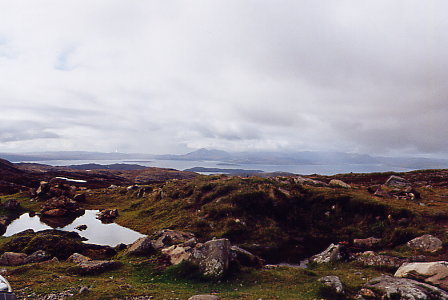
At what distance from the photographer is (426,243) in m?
25.4

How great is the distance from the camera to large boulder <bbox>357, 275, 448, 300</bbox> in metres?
14.2

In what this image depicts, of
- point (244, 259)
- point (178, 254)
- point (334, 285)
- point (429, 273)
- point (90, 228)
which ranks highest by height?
point (429, 273)

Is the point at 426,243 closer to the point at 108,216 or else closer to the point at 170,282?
the point at 170,282

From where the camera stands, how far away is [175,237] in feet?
104

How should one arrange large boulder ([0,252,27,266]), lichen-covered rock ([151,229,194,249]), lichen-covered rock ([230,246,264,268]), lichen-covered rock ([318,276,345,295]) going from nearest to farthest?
1. lichen-covered rock ([318,276,345,295])
2. lichen-covered rock ([230,246,264,268])
3. large boulder ([0,252,27,266])
4. lichen-covered rock ([151,229,194,249])

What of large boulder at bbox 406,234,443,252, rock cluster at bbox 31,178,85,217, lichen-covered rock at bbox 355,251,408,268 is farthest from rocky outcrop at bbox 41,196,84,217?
large boulder at bbox 406,234,443,252

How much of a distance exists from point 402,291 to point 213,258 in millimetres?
13989

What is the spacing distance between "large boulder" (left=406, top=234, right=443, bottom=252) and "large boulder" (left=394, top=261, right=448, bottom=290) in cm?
915

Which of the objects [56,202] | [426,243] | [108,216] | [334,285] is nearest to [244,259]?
[334,285]

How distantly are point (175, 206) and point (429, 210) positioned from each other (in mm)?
45059

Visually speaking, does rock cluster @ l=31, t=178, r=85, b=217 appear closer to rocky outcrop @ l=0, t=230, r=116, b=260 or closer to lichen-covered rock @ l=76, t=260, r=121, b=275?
rocky outcrop @ l=0, t=230, r=116, b=260

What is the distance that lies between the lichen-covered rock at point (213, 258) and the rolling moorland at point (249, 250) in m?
0.09

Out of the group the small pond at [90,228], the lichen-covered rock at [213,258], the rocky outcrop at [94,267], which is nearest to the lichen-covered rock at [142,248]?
the rocky outcrop at [94,267]

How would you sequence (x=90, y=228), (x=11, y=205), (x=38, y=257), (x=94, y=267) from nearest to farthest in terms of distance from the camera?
(x=94, y=267) < (x=38, y=257) < (x=90, y=228) < (x=11, y=205)
